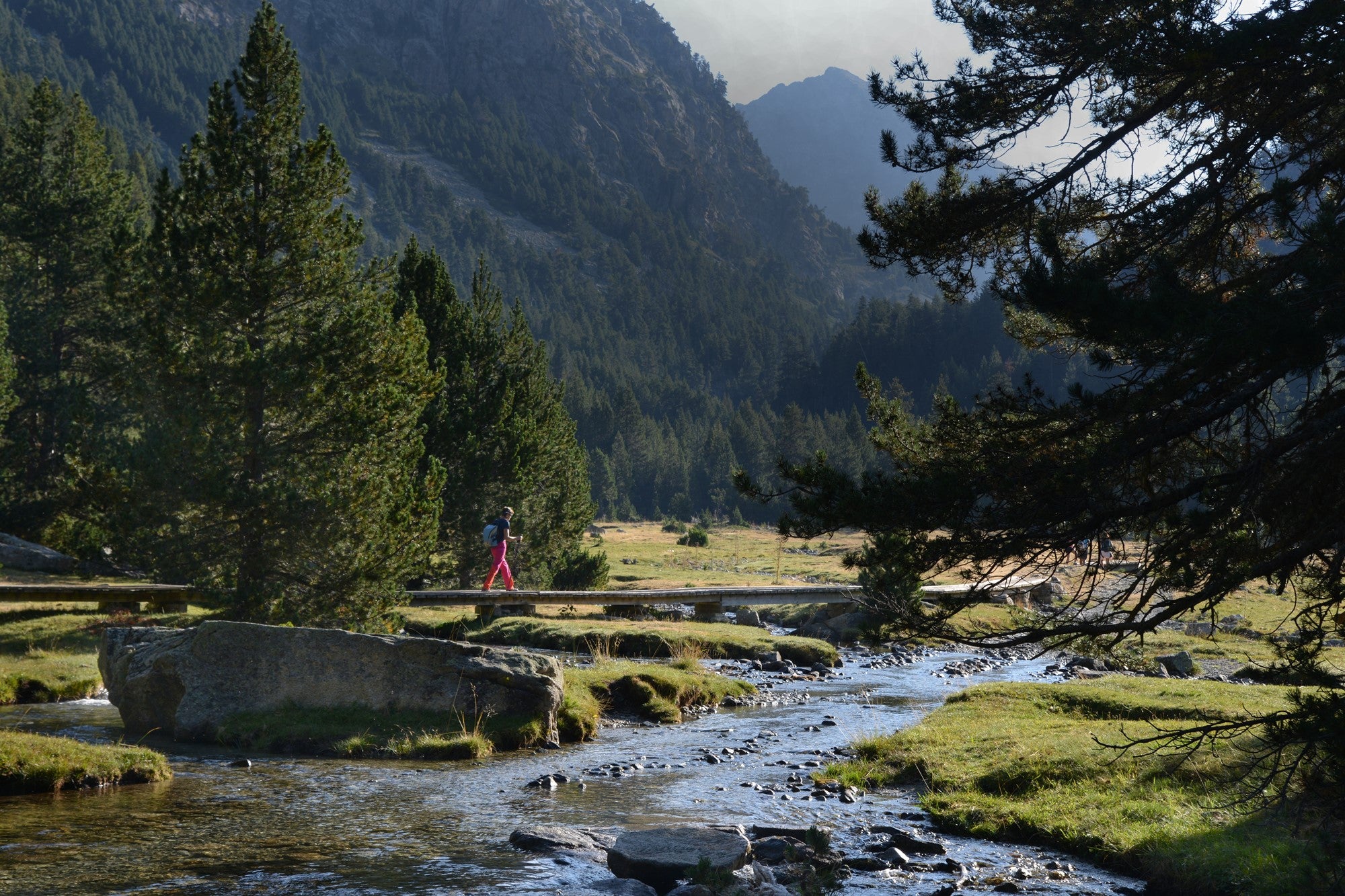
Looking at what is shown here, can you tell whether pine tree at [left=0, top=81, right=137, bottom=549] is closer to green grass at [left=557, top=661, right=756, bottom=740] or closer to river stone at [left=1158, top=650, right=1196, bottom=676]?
green grass at [left=557, top=661, right=756, bottom=740]

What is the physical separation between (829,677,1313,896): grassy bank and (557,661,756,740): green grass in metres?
4.48

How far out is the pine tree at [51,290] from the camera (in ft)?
108

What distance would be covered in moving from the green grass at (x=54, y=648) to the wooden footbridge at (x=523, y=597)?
425 mm

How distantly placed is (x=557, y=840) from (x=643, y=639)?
15.0 metres

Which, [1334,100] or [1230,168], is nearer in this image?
[1334,100]

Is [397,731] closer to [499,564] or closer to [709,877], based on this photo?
[709,877]

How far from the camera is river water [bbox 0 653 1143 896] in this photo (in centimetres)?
805

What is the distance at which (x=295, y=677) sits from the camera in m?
14.3

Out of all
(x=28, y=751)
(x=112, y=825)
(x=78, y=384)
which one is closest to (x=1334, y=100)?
(x=112, y=825)

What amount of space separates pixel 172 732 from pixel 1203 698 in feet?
49.8

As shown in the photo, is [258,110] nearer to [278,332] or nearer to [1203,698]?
[278,332]

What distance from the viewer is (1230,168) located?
842 cm

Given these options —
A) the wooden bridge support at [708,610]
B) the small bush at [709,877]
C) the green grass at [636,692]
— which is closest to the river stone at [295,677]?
the green grass at [636,692]

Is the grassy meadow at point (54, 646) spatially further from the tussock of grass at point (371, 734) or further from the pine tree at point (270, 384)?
the tussock of grass at point (371, 734)
